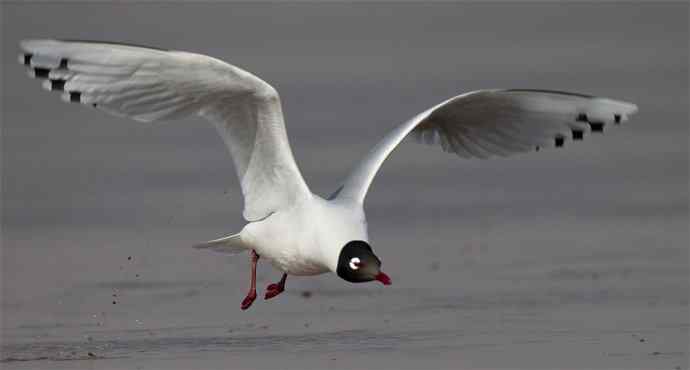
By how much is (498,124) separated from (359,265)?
5.58 feet

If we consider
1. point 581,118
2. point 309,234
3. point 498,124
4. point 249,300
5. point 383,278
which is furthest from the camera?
point 498,124

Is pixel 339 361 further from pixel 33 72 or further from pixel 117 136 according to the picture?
pixel 117 136

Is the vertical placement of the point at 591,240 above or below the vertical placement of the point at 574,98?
below

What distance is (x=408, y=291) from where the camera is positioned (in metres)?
10.3

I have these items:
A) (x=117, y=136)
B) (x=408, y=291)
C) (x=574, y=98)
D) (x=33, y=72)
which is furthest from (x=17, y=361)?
(x=117, y=136)

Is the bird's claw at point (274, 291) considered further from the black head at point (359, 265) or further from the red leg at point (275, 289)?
the black head at point (359, 265)

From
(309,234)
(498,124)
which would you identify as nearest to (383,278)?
(309,234)

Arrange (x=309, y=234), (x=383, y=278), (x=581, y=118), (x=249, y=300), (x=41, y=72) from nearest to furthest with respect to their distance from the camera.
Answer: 1. (x=41, y=72)
2. (x=383, y=278)
3. (x=309, y=234)
4. (x=249, y=300)
5. (x=581, y=118)

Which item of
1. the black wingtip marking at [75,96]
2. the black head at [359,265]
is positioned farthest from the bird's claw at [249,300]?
the black wingtip marking at [75,96]

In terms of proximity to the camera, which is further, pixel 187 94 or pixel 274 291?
pixel 274 291

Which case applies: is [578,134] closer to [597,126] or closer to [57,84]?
[597,126]

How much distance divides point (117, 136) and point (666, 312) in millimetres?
4877

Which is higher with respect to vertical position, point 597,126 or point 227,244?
point 597,126

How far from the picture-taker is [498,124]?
10.3m
